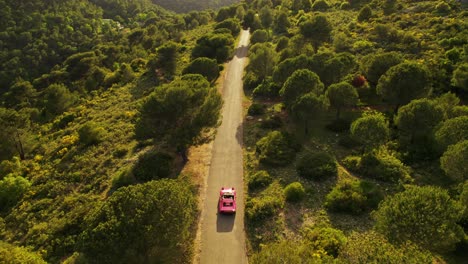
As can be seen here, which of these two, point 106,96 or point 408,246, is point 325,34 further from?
point 408,246

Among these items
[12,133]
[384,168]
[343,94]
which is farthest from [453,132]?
[12,133]

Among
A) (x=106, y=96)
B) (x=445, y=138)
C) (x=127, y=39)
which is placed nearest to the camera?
(x=445, y=138)

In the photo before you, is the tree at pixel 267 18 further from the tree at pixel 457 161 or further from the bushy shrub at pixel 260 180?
the tree at pixel 457 161

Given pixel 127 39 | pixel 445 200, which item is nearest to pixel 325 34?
pixel 445 200

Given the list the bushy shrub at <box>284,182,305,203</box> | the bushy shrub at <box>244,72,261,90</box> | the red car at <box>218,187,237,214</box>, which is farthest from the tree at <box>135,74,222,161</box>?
the bushy shrub at <box>244,72,261,90</box>

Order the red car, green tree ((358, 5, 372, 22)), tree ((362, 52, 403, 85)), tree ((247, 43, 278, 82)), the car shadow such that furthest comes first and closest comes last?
green tree ((358, 5, 372, 22)), tree ((247, 43, 278, 82)), tree ((362, 52, 403, 85)), the red car, the car shadow

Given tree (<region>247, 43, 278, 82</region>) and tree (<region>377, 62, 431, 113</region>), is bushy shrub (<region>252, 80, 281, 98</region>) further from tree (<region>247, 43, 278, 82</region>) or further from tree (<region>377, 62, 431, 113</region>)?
tree (<region>377, 62, 431, 113</region>)

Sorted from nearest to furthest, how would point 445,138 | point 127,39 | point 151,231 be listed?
point 151,231 < point 445,138 < point 127,39
